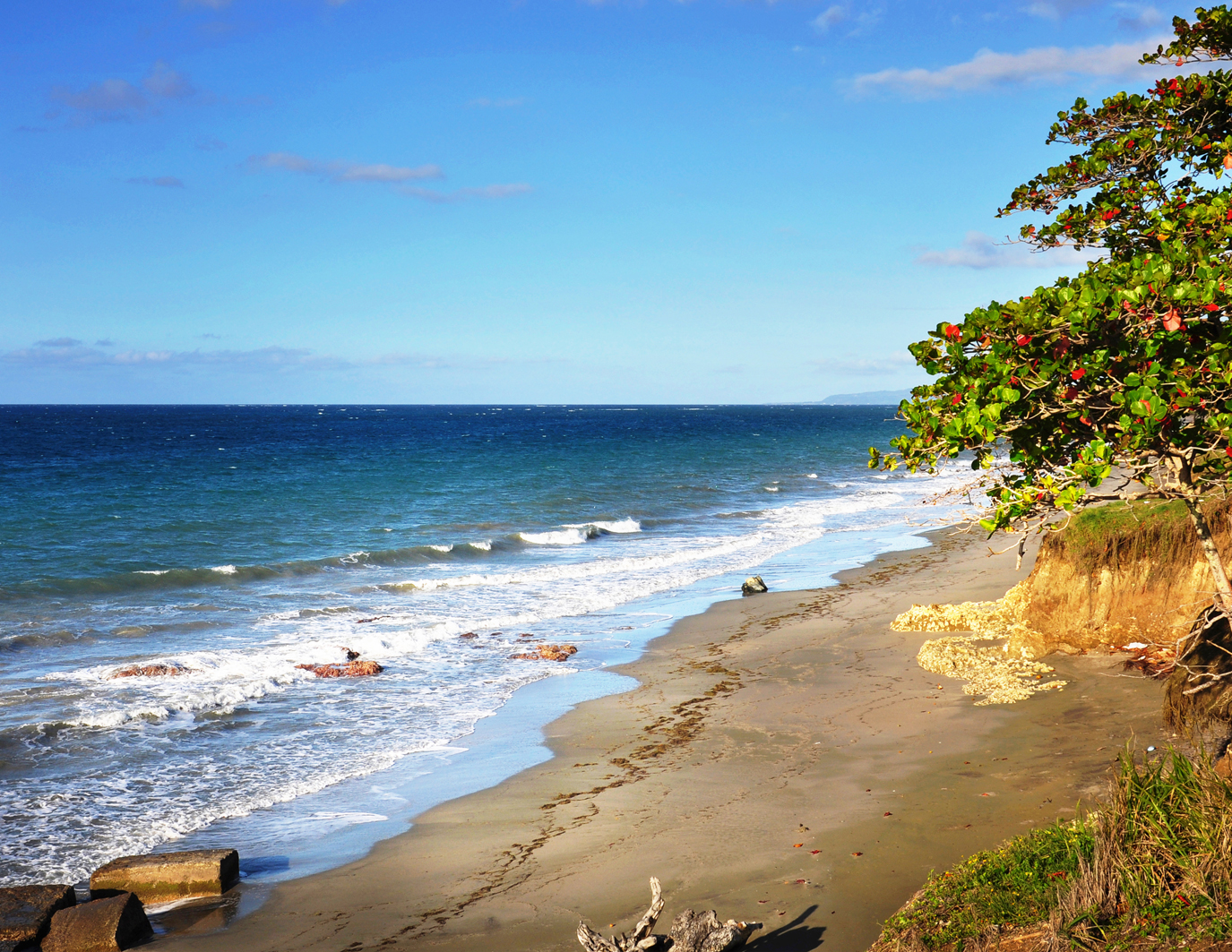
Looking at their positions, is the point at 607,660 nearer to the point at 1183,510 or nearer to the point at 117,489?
the point at 1183,510

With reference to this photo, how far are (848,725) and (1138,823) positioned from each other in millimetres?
5420

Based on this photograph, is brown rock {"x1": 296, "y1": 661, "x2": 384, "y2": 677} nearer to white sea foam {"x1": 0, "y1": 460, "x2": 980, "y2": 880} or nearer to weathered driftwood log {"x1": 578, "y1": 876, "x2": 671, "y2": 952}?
white sea foam {"x1": 0, "y1": 460, "x2": 980, "y2": 880}

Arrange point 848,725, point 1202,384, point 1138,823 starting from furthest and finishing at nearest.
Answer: point 848,725 → point 1138,823 → point 1202,384

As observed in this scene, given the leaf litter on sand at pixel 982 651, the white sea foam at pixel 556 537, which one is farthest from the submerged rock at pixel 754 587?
the white sea foam at pixel 556 537

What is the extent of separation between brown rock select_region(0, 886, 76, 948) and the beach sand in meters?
0.82

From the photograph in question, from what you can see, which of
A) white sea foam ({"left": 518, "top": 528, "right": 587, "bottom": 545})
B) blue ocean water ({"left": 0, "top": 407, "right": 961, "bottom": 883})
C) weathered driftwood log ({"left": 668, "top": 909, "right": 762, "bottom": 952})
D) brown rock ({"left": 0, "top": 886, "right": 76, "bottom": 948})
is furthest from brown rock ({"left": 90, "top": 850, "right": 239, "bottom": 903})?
white sea foam ({"left": 518, "top": 528, "right": 587, "bottom": 545})

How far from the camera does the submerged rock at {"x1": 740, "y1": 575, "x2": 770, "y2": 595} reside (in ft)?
64.2

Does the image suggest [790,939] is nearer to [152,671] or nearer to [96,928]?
[96,928]

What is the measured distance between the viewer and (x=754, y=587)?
1962 cm

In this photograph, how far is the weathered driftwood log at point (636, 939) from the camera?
5.39 m

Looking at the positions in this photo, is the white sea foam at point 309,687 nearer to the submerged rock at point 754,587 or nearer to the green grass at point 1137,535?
the submerged rock at point 754,587

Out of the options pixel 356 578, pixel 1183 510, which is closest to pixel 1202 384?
pixel 1183 510

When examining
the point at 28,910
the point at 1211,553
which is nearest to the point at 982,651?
the point at 1211,553

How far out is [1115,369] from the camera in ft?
16.1
